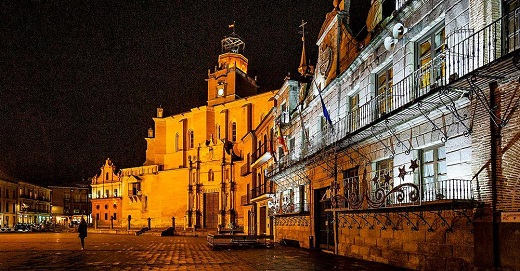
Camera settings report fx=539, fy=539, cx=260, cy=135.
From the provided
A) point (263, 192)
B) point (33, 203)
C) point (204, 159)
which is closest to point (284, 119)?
point (263, 192)

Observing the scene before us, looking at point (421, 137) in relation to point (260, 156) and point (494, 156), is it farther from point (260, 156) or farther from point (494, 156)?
point (260, 156)

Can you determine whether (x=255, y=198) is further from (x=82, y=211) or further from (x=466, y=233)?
(x=82, y=211)

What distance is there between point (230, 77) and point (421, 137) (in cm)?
5600

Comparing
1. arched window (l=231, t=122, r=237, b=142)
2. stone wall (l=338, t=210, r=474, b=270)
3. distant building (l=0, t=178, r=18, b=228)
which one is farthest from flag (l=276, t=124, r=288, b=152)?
distant building (l=0, t=178, r=18, b=228)

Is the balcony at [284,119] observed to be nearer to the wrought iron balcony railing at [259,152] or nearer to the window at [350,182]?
the wrought iron balcony railing at [259,152]

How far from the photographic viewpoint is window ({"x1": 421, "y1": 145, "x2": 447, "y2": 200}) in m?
13.0

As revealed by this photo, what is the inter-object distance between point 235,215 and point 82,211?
6373 cm

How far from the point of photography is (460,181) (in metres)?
11.5

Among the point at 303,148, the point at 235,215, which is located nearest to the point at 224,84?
the point at 235,215

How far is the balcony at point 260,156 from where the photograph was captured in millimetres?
38125

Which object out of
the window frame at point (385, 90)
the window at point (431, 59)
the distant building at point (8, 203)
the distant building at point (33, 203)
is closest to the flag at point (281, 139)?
the window frame at point (385, 90)

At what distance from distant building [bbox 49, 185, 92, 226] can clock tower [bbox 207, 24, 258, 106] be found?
5140 centimetres

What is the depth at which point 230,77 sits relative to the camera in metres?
69.1

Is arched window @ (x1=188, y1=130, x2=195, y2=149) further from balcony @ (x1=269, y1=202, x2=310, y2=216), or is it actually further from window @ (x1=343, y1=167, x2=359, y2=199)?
window @ (x1=343, y1=167, x2=359, y2=199)
